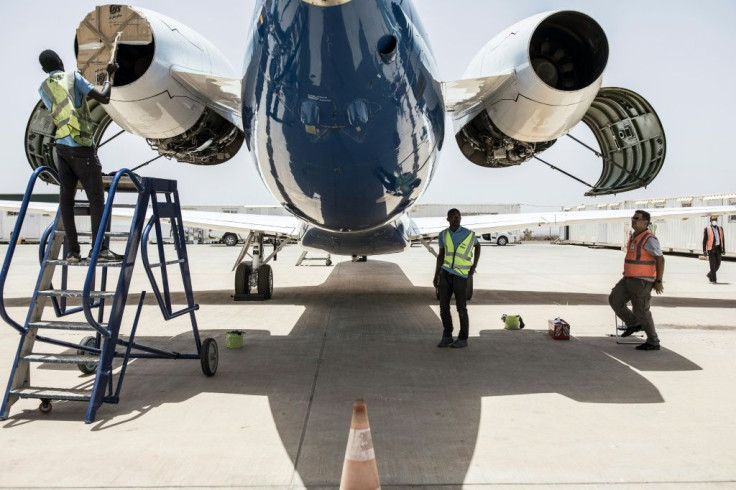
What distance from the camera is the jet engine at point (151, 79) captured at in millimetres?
5723

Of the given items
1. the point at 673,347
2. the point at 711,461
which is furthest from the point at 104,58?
the point at 673,347

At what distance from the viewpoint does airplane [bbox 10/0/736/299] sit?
4.07 meters

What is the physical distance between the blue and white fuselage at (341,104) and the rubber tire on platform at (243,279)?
259 inches

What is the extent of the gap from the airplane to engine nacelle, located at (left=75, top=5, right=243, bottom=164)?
15 millimetres

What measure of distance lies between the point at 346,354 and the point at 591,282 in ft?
37.3

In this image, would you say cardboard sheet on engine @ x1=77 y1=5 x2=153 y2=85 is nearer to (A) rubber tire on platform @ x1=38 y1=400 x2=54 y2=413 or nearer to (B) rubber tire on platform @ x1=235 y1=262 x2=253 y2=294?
(A) rubber tire on platform @ x1=38 y1=400 x2=54 y2=413

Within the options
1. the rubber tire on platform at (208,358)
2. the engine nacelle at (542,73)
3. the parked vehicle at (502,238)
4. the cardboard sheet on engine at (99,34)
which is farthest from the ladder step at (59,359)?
the parked vehicle at (502,238)

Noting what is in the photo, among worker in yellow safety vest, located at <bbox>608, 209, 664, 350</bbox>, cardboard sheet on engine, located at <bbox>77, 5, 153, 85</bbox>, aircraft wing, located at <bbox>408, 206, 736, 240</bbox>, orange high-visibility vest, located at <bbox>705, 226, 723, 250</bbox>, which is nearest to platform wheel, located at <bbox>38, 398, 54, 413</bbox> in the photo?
cardboard sheet on engine, located at <bbox>77, 5, 153, 85</bbox>

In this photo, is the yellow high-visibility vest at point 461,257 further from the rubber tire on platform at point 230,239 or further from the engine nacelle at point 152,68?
the rubber tire on platform at point 230,239

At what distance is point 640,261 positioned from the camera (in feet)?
23.5

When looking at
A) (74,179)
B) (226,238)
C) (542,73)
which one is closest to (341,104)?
(74,179)

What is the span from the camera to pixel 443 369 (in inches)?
238

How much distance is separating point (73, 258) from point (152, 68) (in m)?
2.19

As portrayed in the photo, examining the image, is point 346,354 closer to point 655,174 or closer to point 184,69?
point 184,69
